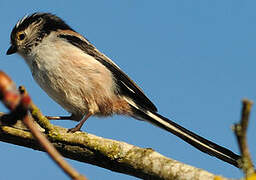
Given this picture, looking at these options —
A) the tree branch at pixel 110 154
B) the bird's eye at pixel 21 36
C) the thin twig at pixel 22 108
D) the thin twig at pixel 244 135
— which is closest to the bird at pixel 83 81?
the bird's eye at pixel 21 36

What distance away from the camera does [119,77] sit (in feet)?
18.6

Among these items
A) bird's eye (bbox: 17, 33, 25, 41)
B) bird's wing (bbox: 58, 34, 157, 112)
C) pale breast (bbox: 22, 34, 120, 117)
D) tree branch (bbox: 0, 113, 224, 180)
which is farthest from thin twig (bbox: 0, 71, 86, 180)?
bird's eye (bbox: 17, 33, 25, 41)

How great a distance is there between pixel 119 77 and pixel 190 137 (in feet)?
5.23

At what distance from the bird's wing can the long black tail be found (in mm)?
124

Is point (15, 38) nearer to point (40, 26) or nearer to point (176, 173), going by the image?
point (40, 26)

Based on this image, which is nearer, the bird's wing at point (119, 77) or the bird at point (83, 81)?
the bird at point (83, 81)

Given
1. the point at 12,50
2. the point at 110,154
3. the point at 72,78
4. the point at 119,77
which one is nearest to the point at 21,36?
the point at 12,50

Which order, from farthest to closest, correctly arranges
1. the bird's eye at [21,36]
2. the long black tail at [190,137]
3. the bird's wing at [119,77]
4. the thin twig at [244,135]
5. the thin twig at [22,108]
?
the bird's eye at [21,36], the bird's wing at [119,77], the long black tail at [190,137], the thin twig at [244,135], the thin twig at [22,108]

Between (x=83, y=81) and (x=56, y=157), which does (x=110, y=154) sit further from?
(x=56, y=157)

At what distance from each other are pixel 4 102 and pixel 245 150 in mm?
587

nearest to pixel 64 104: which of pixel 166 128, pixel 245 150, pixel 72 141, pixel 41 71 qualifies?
pixel 41 71

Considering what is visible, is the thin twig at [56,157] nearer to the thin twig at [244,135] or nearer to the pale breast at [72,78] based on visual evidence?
the thin twig at [244,135]

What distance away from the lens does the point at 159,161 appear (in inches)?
112

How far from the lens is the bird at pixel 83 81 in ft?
17.0
